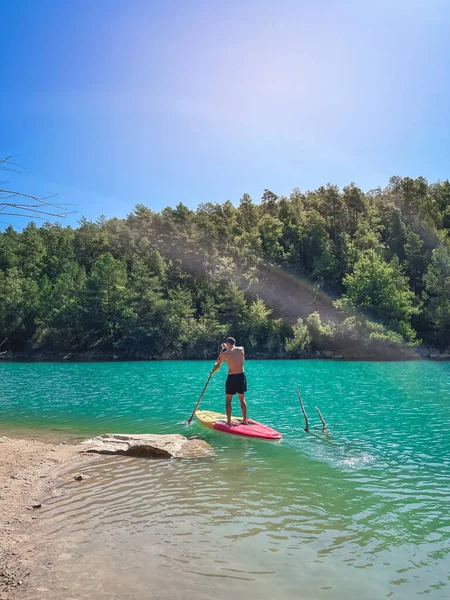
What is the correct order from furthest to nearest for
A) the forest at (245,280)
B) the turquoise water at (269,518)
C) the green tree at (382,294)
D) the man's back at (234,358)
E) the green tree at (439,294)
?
the forest at (245,280) → the green tree at (382,294) → the green tree at (439,294) → the man's back at (234,358) → the turquoise water at (269,518)

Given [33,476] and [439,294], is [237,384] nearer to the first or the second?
[33,476]

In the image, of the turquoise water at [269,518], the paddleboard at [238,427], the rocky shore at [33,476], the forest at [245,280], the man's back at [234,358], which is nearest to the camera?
the turquoise water at [269,518]

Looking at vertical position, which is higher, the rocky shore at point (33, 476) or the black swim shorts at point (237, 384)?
the black swim shorts at point (237, 384)

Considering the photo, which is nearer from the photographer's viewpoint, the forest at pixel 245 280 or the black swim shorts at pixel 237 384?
the black swim shorts at pixel 237 384

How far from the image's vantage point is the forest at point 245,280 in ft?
192

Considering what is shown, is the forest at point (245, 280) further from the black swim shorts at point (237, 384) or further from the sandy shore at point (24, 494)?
the sandy shore at point (24, 494)

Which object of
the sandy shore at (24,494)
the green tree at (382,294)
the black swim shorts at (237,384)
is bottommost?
the sandy shore at (24,494)

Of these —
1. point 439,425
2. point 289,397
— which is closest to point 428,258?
point 289,397

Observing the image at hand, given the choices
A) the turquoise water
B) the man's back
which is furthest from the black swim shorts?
the turquoise water

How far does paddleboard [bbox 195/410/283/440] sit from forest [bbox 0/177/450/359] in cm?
4302

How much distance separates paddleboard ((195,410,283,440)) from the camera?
1234 centimetres

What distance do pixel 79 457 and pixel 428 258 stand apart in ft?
217


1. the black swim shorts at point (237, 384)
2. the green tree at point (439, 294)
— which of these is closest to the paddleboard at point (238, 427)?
the black swim shorts at point (237, 384)

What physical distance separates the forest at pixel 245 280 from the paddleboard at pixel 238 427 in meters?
43.0
